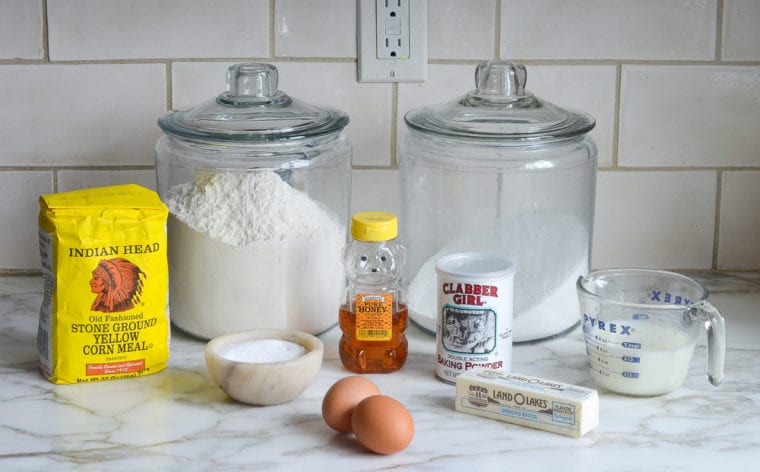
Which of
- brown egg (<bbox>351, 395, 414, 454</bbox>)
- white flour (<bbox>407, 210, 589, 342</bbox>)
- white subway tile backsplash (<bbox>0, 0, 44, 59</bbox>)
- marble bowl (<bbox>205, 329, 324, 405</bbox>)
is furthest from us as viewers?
white subway tile backsplash (<bbox>0, 0, 44, 59</bbox>)

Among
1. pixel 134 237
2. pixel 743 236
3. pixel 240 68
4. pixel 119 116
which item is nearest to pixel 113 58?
pixel 119 116

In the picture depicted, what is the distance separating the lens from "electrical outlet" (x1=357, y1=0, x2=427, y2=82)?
1.38 metres

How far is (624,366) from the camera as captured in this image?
108 centimetres

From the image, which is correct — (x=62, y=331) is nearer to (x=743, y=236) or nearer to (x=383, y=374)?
(x=383, y=374)

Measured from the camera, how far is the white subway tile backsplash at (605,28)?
1.40m

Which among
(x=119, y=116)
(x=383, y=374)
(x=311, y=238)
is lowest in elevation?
(x=383, y=374)

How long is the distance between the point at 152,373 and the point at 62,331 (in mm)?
114

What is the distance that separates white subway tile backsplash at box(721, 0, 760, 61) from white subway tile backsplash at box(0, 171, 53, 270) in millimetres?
975

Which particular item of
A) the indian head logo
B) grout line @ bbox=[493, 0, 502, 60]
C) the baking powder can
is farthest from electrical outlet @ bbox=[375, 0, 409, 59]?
the indian head logo

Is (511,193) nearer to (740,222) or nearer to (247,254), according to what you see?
(247,254)

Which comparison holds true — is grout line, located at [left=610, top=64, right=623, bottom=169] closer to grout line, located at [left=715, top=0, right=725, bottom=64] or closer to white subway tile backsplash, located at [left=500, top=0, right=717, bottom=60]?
white subway tile backsplash, located at [left=500, top=0, right=717, bottom=60]

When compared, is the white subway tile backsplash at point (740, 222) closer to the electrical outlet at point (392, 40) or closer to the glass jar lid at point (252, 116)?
the electrical outlet at point (392, 40)

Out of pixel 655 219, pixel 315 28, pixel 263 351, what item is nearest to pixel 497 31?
pixel 315 28

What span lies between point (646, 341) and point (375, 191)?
51cm
